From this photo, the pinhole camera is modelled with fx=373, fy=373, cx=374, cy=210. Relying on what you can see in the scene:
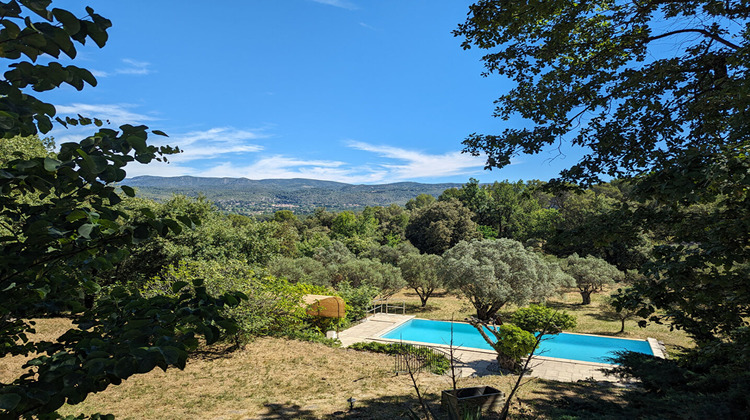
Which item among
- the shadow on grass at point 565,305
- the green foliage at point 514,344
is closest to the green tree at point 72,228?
the green foliage at point 514,344

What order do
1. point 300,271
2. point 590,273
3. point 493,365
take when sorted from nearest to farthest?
1. point 493,365
2. point 300,271
3. point 590,273

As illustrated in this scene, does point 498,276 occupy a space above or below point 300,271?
above

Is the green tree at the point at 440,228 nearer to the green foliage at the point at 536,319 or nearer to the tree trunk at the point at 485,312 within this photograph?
the tree trunk at the point at 485,312

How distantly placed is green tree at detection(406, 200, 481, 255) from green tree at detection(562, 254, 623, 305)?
1268 cm

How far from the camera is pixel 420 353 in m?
11.2

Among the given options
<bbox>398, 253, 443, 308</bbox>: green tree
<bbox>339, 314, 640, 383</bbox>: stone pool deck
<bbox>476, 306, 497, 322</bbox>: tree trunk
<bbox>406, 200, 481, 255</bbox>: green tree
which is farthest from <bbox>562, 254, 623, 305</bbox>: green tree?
<bbox>406, 200, 481, 255</bbox>: green tree

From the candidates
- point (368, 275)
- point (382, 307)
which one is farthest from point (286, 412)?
point (382, 307)

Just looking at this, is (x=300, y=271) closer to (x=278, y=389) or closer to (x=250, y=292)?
(x=250, y=292)

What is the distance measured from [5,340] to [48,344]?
66 cm

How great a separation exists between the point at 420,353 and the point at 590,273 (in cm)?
1551

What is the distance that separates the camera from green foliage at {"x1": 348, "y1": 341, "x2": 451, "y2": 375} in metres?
10.3

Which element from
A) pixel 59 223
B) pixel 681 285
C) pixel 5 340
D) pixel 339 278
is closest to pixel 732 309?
pixel 681 285

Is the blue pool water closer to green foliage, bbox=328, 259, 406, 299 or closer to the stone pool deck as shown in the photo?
the stone pool deck

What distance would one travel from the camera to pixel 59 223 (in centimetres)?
144
